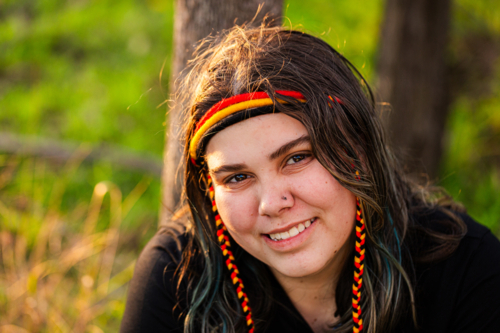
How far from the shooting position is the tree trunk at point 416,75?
357 cm

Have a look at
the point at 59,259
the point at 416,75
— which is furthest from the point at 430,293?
the point at 416,75

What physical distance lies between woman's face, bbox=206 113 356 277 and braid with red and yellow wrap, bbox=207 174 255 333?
6.2 inches

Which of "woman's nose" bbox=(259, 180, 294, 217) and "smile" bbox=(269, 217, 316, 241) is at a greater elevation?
"woman's nose" bbox=(259, 180, 294, 217)

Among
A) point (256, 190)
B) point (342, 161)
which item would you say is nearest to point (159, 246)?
point (256, 190)

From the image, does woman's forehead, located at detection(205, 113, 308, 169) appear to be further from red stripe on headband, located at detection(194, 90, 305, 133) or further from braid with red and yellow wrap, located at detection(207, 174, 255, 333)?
braid with red and yellow wrap, located at detection(207, 174, 255, 333)

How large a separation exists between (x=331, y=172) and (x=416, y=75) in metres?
2.75

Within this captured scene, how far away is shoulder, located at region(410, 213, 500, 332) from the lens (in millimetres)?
1552

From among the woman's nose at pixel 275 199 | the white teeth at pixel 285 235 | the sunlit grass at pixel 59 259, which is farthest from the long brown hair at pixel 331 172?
the sunlit grass at pixel 59 259

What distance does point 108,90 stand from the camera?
5176 millimetres

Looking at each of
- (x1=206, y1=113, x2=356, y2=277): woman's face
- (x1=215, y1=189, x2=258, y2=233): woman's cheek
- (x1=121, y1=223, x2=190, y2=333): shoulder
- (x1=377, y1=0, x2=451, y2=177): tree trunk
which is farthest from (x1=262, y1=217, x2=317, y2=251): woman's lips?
(x1=377, y1=0, x2=451, y2=177): tree trunk

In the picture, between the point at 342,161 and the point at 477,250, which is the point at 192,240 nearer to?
the point at 342,161

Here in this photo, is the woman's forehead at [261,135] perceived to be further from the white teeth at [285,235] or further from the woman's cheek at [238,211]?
the white teeth at [285,235]

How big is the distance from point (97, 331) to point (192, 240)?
1.10 metres

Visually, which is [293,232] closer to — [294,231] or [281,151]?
[294,231]
